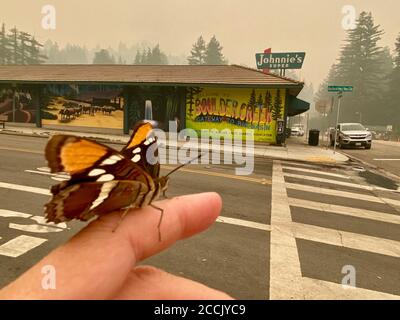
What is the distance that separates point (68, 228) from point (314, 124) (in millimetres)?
133239

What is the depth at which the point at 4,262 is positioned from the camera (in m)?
4.79

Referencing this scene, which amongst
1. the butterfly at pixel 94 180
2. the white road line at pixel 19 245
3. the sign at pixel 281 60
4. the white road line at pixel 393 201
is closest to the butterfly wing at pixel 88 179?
the butterfly at pixel 94 180

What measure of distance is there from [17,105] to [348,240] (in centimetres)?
3099

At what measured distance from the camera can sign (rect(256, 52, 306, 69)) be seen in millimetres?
32500

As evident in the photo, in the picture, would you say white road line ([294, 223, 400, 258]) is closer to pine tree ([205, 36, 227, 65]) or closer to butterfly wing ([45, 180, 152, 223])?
butterfly wing ([45, 180, 152, 223])

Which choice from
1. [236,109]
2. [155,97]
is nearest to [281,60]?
[236,109]

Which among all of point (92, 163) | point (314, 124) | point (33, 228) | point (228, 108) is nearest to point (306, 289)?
point (92, 163)

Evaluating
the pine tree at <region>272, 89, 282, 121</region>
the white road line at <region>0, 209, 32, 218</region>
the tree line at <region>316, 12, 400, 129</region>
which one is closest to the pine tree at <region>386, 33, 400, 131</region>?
the tree line at <region>316, 12, 400, 129</region>

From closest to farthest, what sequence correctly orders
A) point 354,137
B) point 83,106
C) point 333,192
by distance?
point 333,192 < point 354,137 < point 83,106

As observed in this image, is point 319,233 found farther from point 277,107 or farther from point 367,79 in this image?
point 367,79

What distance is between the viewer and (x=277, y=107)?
23.7 m

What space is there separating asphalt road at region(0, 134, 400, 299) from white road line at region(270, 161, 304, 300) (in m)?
0.02

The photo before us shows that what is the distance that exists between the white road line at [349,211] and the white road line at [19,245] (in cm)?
606

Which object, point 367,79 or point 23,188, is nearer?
point 23,188
